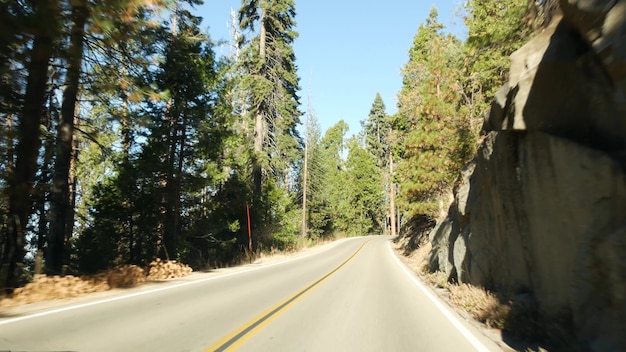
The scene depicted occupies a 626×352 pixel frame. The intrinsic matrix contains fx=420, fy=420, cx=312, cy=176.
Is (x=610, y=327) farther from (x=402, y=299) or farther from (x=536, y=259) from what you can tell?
(x=402, y=299)

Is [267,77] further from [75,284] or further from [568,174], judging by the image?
[568,174]

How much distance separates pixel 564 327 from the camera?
5629mm

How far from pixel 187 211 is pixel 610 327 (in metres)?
19.8

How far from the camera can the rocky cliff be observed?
491 cm

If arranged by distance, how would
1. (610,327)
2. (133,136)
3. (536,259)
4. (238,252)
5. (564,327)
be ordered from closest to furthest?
1. (610,327)
2. (564,327)
3. (536,259)
4. (133,136)
5. (238,252)

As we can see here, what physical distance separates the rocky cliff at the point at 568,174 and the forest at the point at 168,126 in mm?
1814

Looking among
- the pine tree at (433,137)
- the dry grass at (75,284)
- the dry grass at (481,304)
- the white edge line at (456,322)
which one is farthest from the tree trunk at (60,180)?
the pine tree at (433,137)

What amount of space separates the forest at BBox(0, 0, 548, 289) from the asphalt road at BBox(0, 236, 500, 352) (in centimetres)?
371

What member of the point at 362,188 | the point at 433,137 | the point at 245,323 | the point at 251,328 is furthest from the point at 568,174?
the point at 362,188

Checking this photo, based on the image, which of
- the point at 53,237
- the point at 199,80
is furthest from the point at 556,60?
the point at 199,80

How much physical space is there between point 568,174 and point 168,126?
16.8m

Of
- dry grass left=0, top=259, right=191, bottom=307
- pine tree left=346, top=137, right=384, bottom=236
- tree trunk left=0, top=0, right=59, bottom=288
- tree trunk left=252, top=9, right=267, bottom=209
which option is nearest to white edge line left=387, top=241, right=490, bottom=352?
dry grass left=0, top=259, right=191, bottom=307

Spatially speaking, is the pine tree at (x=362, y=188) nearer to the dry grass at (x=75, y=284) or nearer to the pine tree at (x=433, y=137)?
the pine tree at (x=433, y=137)

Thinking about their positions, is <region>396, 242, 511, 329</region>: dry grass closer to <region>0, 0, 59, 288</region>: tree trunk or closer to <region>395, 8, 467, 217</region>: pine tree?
<region>395, 8, 467, 217</region>: pine tree
